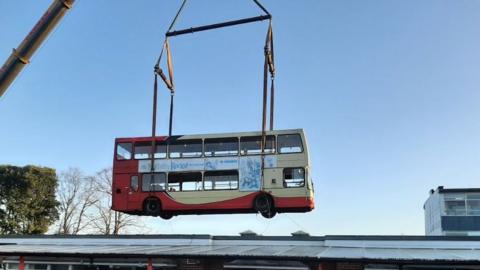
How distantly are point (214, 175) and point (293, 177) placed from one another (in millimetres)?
2589

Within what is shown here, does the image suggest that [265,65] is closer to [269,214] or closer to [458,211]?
[269,214]

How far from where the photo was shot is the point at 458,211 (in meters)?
32.1

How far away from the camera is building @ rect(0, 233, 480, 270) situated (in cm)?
1531

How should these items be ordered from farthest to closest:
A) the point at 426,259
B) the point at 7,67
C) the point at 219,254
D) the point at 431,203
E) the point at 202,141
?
the point at 431,203
the point at 202,141
the point at 219,254
the point at 426,259
the point at 7,67

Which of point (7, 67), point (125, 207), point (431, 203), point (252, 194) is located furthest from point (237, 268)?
point (431, 203)

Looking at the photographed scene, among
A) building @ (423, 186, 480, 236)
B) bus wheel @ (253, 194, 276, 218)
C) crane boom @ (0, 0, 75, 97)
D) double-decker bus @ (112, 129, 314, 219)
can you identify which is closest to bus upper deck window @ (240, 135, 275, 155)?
double-decker bus @ (112, 129, 314, 219)

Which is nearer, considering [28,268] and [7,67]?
[7,67]

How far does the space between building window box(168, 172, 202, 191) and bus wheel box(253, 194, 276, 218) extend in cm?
202

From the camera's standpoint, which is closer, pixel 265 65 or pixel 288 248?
pixel 265 65

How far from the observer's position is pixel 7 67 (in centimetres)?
877

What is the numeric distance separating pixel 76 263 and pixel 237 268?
240 inches

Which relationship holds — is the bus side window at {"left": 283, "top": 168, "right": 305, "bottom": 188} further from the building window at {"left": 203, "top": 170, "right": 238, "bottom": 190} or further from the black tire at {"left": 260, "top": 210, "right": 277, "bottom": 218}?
the building window at {"left": 203, "top": 170, "right": 238, "bottom": 190}

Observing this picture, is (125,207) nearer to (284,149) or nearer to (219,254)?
(219,254)

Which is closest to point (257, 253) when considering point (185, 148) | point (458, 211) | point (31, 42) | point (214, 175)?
point (214, 175)
